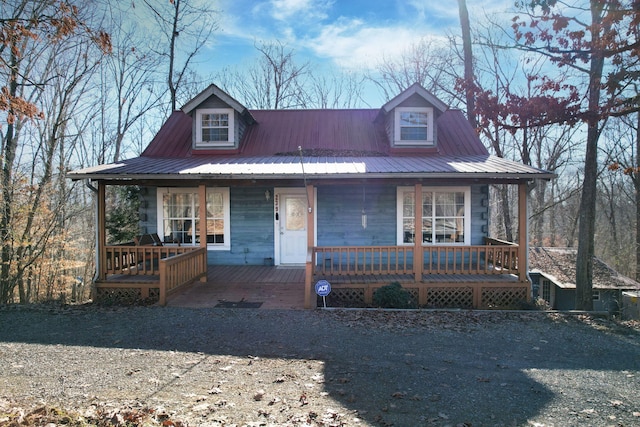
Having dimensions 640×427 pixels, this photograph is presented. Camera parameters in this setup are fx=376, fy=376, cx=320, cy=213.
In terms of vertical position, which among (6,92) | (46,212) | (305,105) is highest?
(305,105)

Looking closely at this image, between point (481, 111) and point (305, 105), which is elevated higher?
point (305, 105)

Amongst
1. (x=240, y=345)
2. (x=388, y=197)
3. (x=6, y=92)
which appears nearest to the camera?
(x=240, y=345)

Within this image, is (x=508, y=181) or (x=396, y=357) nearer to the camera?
(x=396, y=357)

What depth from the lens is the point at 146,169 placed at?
903 cm

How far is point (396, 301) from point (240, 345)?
376cm

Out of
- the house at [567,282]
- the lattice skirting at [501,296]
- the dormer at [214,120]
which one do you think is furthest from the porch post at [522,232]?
the dormer at [214,120]

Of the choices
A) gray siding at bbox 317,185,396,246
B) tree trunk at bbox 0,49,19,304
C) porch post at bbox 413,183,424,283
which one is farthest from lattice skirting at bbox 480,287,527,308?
tree trunk at bbox 0,49,19,304

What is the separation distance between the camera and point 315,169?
8867 mm

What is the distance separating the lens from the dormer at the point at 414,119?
11406 mm

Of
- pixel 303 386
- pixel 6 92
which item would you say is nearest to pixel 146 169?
pixel 6 92

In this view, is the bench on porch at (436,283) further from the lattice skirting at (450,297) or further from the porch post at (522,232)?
the porch post at (522,232)

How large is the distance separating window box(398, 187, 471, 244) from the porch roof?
3.27 ft

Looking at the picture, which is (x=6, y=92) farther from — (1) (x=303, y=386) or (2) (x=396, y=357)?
(2) (x=396, y=357)

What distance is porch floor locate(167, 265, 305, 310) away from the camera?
7.92 meters
